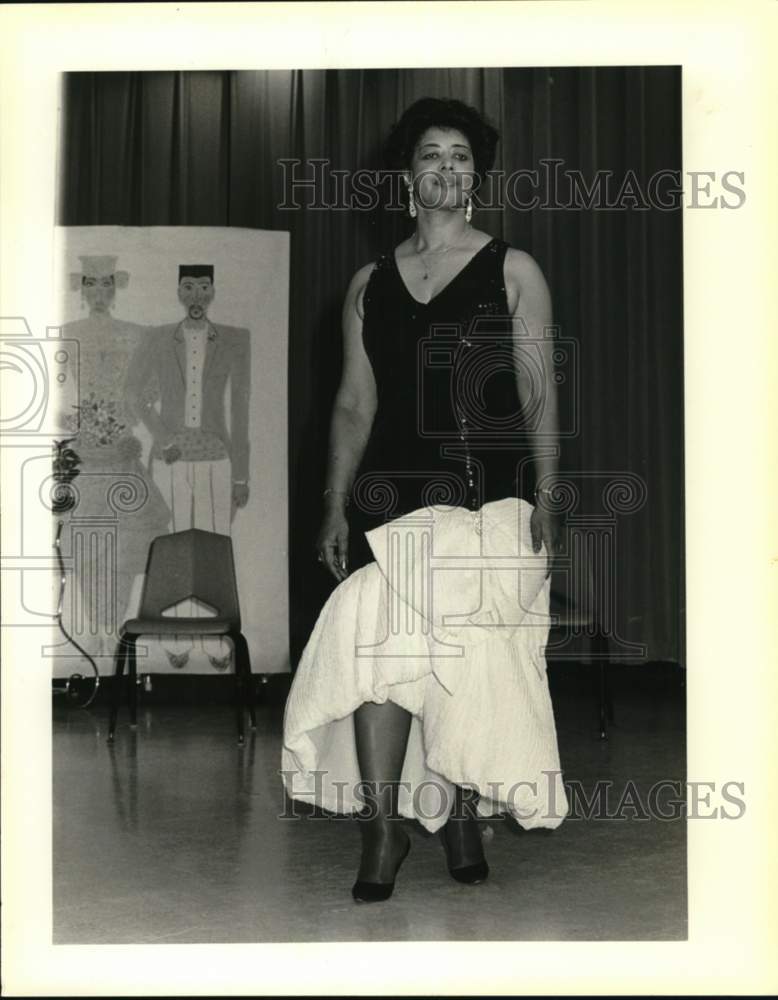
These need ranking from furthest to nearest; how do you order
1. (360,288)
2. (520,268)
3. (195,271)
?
(195,271)
(360,288)
(520,268)

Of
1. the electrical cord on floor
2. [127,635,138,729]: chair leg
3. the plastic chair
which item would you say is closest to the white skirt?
[127,635,138,729]: chair leg

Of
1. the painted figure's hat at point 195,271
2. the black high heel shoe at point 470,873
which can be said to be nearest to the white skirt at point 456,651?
the black high heel shoe at point 470,873

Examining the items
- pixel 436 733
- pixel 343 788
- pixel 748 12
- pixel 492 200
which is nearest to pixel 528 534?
pixel 436 733

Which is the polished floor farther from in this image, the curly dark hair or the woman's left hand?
the curly dark hair

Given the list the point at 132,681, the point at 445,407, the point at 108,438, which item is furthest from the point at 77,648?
Result: the point at 445,407

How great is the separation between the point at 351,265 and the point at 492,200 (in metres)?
0.82

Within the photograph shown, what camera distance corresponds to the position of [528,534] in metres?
3.04

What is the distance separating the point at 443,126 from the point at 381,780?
1.56 m

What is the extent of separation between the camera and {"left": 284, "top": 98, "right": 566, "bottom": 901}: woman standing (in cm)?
298

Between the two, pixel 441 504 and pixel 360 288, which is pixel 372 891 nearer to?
pixel 441 504

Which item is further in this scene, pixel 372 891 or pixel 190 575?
pixel 190 575

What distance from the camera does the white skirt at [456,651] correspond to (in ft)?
9.76

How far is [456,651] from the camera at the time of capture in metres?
2.98

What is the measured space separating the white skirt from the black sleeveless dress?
0.06 metres
